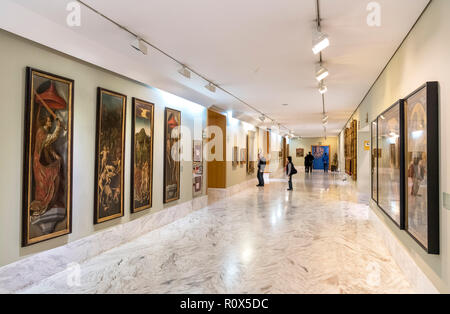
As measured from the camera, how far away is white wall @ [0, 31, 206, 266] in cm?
319

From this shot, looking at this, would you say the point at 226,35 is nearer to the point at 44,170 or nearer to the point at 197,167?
the point at 44,170

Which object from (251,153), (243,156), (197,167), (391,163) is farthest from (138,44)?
(251,153)

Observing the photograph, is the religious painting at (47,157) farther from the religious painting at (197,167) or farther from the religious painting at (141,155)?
the religious painting at (197,167)

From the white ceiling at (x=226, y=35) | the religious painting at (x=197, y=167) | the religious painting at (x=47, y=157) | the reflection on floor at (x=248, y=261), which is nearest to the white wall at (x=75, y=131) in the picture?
the religious painting at (x=47, y=157)

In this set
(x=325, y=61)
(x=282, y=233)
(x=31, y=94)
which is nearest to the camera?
(x=31, y=94)

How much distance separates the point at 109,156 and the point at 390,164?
4697mm

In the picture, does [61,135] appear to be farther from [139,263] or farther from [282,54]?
[282,54]

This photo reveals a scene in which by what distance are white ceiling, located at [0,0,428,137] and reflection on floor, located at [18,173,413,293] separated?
10.5 feet

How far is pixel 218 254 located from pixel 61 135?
118 inches

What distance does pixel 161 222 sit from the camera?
630cm

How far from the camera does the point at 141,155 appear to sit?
5578mm

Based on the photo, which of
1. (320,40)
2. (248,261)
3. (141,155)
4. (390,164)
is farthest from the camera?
(141,155)

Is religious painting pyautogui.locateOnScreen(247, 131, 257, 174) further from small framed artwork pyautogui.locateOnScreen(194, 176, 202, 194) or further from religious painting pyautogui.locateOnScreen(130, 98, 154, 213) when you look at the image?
religious painting pyautogui.locateOnScreen(130, 98, 154, 213)
